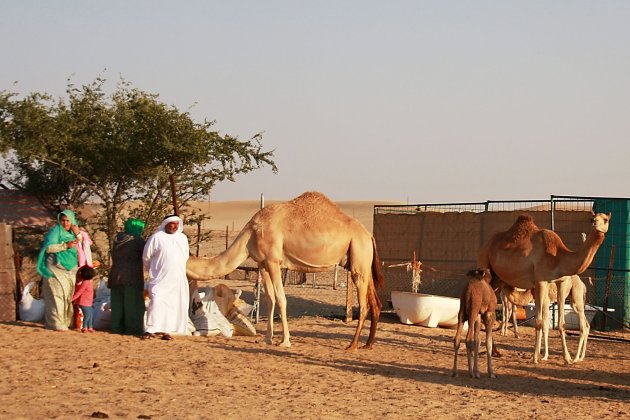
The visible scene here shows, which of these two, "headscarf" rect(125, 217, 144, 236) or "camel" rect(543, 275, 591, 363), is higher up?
"headscarf" rect(125, 217, 144, 236)

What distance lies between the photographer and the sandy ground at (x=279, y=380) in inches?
362

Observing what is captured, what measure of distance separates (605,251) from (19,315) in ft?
37.0

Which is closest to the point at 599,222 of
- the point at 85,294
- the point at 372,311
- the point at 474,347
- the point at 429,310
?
the point at 474,347

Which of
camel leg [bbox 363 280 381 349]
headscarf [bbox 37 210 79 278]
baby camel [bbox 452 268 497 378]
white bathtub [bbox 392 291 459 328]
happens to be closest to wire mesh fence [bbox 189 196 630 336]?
white bathtub [bbox 392 291 459 328]

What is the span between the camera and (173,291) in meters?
14.7

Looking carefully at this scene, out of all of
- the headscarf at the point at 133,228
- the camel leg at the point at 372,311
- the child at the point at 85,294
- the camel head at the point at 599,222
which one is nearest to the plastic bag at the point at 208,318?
the headscarf at the point at 133,228

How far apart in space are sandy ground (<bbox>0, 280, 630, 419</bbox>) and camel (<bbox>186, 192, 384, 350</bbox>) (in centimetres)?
90

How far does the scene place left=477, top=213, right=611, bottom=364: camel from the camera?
13.7m

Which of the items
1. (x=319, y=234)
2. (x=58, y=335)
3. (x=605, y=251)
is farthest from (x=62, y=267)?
(x=605, y=251)

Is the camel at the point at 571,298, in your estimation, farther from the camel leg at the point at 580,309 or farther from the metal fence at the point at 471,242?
the metal fence at the point at 471,242

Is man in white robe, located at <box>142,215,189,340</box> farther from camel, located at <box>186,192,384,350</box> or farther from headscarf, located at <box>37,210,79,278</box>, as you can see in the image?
headscarf, located at <box>37,210,79,278</box>

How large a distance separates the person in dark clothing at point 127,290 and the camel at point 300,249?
79 cm

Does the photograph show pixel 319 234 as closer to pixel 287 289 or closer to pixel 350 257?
pixel 350 257

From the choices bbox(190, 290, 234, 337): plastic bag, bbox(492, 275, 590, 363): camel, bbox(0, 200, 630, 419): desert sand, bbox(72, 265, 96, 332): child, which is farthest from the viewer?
bbox(190, 290, 234, 337): plastic bag
